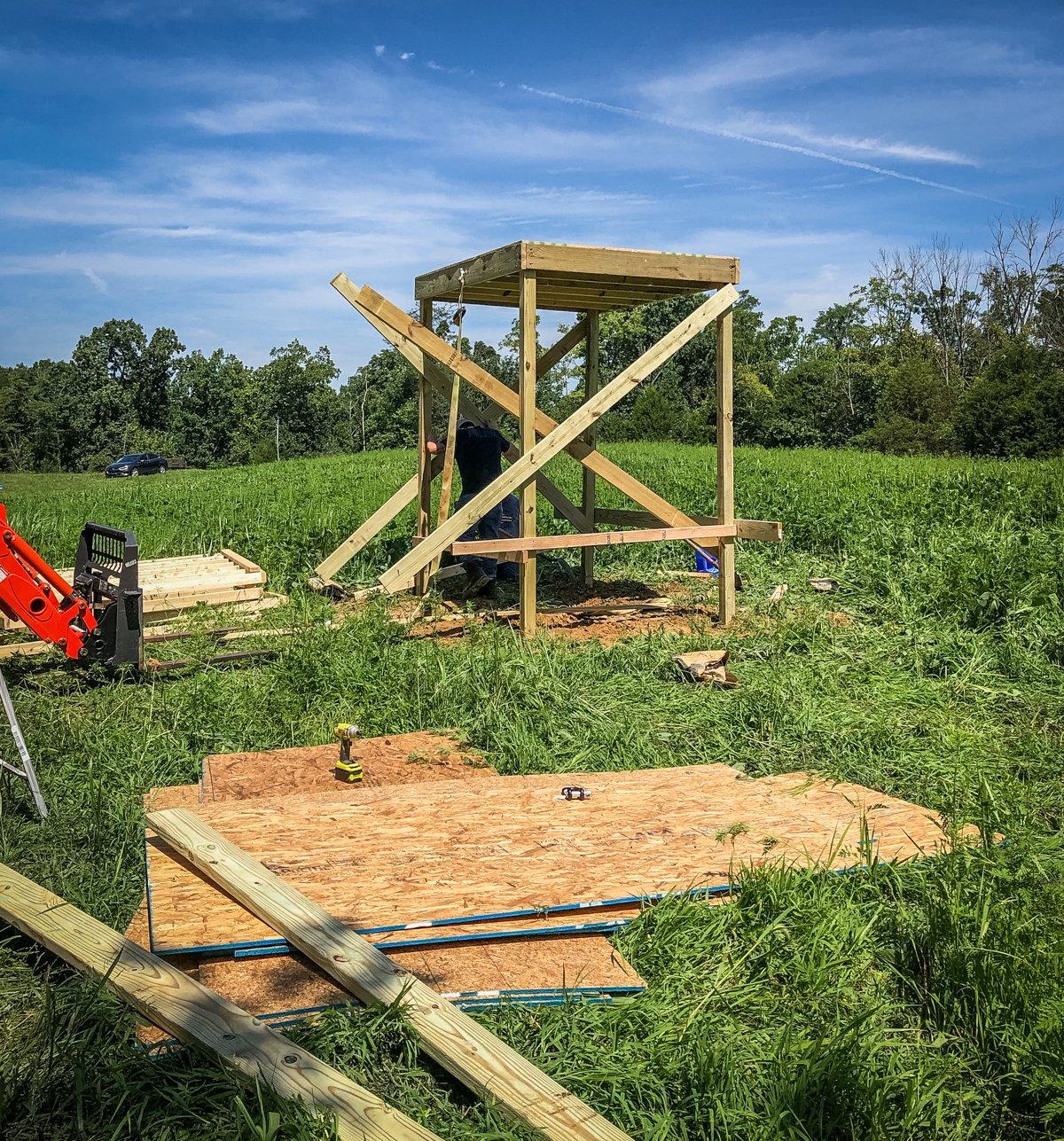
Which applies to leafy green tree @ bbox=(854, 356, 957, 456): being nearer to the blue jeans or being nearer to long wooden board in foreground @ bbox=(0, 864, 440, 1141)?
the blue jeans

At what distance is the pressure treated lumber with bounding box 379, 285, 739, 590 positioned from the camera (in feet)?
28.2

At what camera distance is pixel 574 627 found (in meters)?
9.51

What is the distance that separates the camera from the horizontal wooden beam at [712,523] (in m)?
9.45

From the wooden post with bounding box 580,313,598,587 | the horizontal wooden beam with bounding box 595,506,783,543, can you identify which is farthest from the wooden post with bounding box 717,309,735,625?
the wooden post with bounding box 580,313,598,587

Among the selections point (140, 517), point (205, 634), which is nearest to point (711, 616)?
point (205, 634)

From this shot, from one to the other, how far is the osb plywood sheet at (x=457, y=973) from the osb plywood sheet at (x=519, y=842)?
12cm

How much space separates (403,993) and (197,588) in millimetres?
7374

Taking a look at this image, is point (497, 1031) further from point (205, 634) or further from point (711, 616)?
point (711, 616)

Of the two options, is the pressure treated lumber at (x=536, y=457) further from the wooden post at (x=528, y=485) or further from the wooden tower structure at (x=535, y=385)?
the wooden post at (x=528, y=485)

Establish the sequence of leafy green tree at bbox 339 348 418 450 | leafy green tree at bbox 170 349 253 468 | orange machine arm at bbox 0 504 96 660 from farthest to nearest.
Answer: leafy green tree at bbox 170 349 253 468 → leafy green tree at bbox 339 348 418 450 → orange machine arm at bbox 0 504 96 660

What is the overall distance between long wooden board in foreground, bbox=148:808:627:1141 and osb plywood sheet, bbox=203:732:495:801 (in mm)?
1196

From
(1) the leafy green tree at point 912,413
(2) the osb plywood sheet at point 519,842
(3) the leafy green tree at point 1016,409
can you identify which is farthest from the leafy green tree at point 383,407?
(2) the osb plywood sheet at point 519,842

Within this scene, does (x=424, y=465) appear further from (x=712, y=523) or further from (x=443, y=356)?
(x=712, y=523)

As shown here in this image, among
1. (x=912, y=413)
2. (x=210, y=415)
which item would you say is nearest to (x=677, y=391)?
(x=912, y=413)
